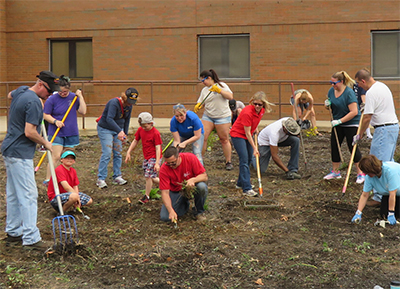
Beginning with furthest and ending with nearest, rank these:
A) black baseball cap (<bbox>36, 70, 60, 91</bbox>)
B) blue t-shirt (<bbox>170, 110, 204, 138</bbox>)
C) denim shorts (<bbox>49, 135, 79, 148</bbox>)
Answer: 1. denim shorts (<bbox>49, 135, 79, 148</bbox>)
2. blue t-shirt (<bbox>170, 110, 204, 138</bbox>)
3. black baseball cap (<bbox>36, 70, 60, 91</bbox>)

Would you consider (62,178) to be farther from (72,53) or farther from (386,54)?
(386,54)

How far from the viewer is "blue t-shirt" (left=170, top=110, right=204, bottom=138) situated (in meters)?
7.92

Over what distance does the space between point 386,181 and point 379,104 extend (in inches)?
48.6

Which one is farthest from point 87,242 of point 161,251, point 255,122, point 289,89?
point 289,89

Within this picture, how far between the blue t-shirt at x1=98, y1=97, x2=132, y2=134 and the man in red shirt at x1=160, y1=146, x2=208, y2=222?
1878mm

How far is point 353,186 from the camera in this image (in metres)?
8.50

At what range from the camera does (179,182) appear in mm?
6828

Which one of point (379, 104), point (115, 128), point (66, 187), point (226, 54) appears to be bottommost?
point (66, 187)

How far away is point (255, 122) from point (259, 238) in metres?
2.50

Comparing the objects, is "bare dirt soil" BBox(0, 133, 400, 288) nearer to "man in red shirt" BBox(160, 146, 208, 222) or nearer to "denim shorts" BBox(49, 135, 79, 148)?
"man in red shirt" BBox(160, 146, 208, 222)

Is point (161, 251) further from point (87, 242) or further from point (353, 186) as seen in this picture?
point (353, 186)

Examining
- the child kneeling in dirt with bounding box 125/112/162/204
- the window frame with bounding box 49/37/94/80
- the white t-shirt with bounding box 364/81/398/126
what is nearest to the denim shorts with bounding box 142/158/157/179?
the child kneeling in dirt with bounding box 125/112/162/204

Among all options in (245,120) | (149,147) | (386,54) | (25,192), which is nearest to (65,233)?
(25,192)

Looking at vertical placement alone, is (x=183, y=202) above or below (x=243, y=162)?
below
